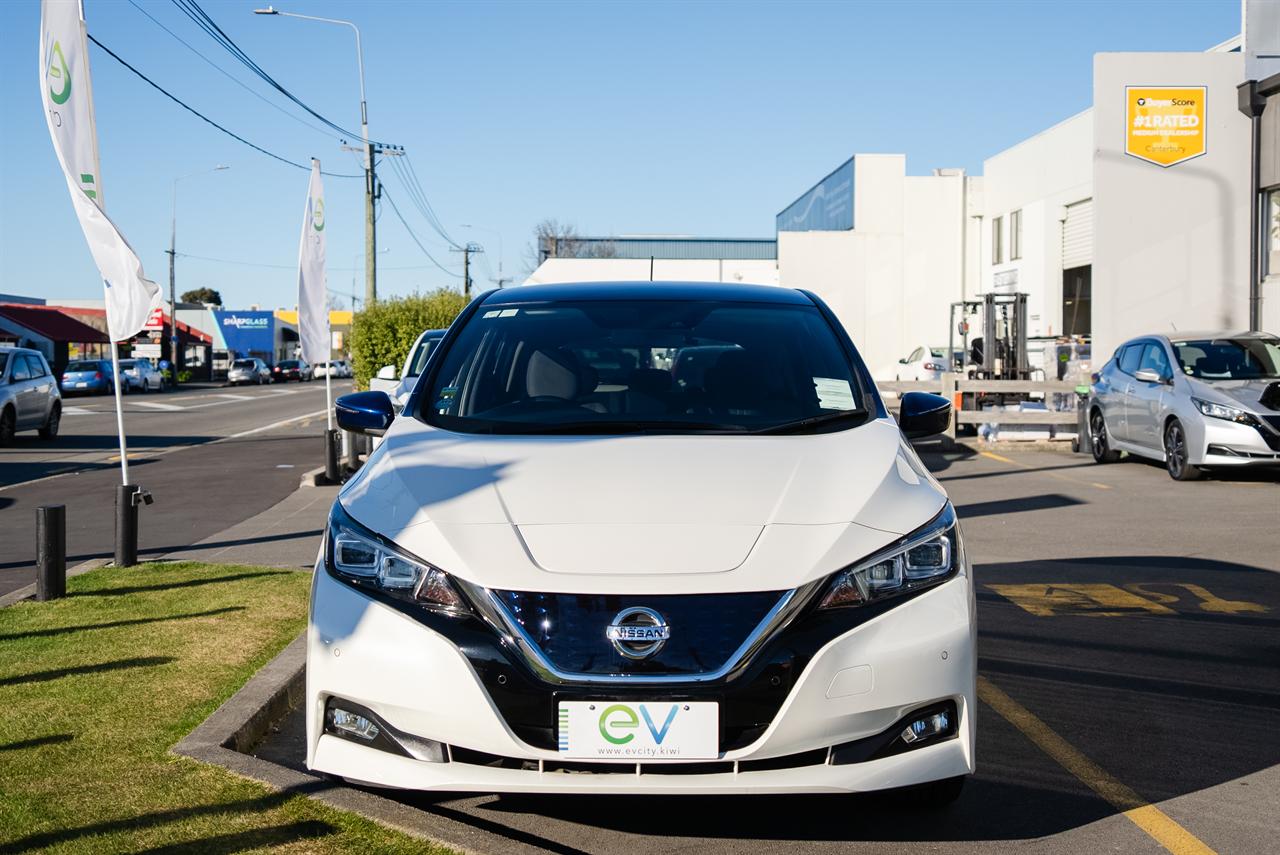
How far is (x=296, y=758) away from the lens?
480 centimetres

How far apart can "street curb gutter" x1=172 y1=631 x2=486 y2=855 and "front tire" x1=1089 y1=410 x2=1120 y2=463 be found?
535 inches

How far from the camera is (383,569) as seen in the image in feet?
11.9

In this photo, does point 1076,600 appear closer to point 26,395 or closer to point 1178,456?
point 1178,456

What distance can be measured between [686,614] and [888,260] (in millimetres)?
43332

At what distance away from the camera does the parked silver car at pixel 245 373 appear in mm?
72500

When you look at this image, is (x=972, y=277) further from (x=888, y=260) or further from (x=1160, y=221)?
(x=1160, y=221)

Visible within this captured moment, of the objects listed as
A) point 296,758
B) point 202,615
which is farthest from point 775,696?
point 202,615

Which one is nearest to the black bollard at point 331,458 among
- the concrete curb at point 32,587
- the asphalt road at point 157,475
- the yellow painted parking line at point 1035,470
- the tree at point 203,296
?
the asphalt road at point 157,475

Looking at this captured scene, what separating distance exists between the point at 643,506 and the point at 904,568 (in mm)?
724

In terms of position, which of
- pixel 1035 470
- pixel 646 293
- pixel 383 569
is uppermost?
pixel 646 293

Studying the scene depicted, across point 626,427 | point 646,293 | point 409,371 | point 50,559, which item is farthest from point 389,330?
point 626,427

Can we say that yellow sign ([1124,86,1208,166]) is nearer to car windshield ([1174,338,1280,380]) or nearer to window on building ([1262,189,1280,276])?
window on building ([1262,189,1280,276])

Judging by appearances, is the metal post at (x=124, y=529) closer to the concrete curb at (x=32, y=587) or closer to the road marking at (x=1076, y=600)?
the concrete curb at (x=32, y=587)

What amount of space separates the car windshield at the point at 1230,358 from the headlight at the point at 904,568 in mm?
12382
